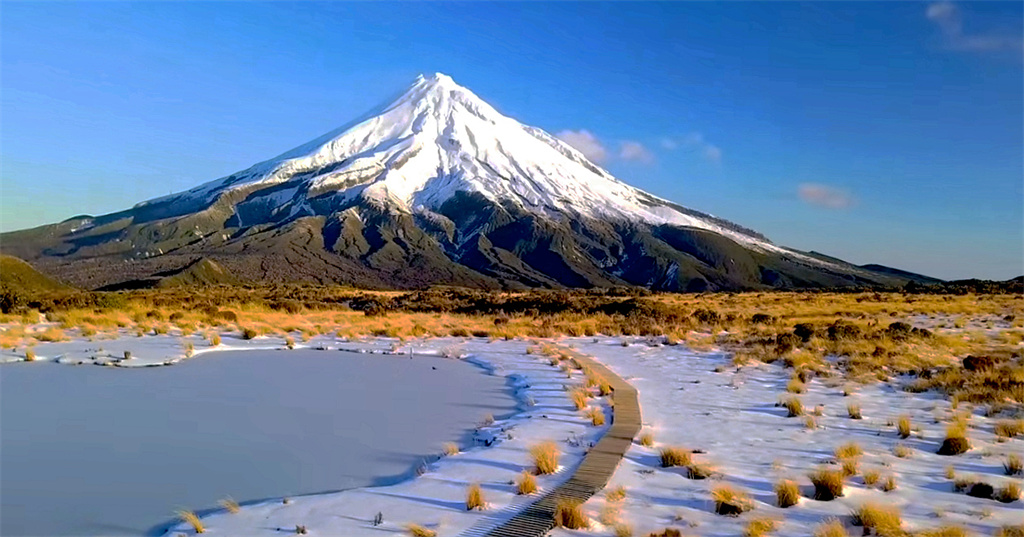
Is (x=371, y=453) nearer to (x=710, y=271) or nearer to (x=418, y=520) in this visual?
(x=418, y=520)

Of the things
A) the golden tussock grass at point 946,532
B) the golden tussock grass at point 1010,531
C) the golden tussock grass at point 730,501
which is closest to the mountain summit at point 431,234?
the golden tussock grass at point 730,501

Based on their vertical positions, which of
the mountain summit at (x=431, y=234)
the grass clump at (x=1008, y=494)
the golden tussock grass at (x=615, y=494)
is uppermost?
the mountain summit at (x=431, y=234)

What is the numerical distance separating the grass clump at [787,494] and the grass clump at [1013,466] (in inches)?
100

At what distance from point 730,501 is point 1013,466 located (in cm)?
335

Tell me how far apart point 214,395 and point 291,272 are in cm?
10510

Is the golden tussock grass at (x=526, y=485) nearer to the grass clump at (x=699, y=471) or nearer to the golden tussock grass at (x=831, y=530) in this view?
the grass clump at (x=699, y=471)

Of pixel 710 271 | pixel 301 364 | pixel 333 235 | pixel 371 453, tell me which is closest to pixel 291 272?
pixel 333 235

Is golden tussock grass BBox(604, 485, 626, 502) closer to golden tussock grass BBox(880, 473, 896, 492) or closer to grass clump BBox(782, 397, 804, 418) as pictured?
golden tussock grass BBox(880, 473, 896, 492)

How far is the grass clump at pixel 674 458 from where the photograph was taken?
24.1 ft

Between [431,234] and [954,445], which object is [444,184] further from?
[954,445]

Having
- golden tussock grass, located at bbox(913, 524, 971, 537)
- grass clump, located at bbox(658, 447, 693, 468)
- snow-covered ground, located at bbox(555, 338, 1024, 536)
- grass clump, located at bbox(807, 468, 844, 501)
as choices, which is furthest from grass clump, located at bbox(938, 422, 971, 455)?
grass clump, located at bbox(658, 447, 693, 468)

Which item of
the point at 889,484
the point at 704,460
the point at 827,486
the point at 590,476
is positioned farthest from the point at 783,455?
the point at 590,476

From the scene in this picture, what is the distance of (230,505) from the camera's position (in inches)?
228

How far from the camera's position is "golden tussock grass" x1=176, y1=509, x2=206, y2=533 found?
532cm
